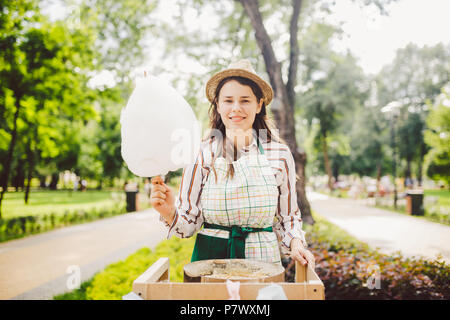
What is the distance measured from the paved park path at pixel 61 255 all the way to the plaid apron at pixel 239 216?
3.93 m

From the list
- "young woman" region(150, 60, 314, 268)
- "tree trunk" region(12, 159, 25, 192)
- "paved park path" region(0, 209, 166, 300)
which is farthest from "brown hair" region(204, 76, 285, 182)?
"tree trunk" region(12, 159, 25, 192)

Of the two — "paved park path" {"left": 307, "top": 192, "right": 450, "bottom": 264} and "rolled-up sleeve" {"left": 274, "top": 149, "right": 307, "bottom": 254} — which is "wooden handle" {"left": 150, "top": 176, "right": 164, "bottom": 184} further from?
"paved park path" {"left": 307, "top": 192, "right": 450, "bottom": 264}

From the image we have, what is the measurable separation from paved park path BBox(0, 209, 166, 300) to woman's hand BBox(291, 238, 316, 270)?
427cm

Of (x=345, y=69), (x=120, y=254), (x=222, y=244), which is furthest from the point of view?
(x=345, y=69)

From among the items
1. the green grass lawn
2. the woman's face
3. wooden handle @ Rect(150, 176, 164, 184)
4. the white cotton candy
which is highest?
the woman's face

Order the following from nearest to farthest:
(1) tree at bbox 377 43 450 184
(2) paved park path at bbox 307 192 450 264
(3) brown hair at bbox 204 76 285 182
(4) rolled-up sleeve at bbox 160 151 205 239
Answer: (4) rolled-up sleeve at bbox 160 151 205 239 < (3) brown hair at bbox 204 76 285 182 < (2) paved park path at bbox 307 192 450 264 < (1) tree at bbox 377 43 450 184

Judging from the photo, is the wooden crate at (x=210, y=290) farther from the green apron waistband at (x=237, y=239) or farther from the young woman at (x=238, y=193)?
the green apron waistband at (x=237, y=239)

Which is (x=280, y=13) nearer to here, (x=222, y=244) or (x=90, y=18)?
(x=90, y=18)

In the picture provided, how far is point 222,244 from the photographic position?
1.82 metres

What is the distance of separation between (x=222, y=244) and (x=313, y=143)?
28702 millimetres

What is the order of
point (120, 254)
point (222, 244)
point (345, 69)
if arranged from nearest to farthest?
point (222, 244) < point (120, 254) < point (345, 69)

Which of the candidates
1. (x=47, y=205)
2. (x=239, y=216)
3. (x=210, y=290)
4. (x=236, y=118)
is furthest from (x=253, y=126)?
(x=47, y=205)

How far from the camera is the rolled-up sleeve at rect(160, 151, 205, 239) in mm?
1779
